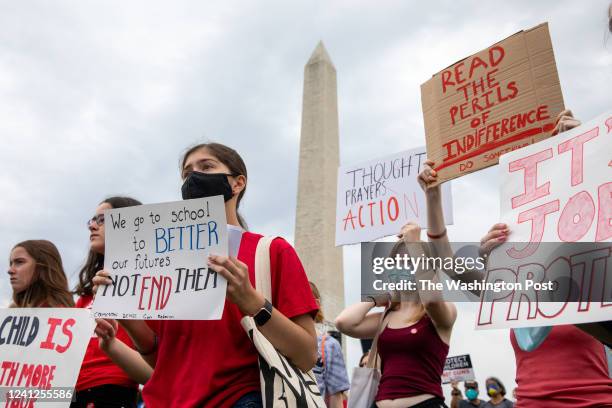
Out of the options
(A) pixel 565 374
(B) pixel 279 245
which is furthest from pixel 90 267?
(A) pixel 565 374

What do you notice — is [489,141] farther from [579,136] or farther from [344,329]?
[344,329]

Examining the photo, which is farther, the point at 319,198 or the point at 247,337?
the point at 319,198

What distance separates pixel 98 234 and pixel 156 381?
1.37 metres

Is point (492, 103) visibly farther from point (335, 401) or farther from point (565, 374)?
point (335, 401)

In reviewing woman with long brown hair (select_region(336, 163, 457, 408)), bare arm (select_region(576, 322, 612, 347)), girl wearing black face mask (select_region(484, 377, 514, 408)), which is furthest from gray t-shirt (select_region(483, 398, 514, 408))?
bare arm (select_region(576, 322, 612, 347))

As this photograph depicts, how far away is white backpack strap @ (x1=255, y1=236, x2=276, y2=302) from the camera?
82.3 inches

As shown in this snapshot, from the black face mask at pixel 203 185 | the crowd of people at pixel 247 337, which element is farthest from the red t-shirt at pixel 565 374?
the black face mask at pixel 203 185

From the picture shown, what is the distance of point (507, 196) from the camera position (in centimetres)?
234

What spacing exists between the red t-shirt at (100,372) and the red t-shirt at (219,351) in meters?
0.97

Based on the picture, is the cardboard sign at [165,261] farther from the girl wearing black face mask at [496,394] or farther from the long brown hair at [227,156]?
the girl wearing black face mask at [496,394]

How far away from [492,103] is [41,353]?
250 cm

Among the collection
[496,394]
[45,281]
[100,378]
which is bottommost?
Answer: [496,394]

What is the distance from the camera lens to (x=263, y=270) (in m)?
2.12

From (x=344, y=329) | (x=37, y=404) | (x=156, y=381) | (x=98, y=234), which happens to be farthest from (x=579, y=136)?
(x=37, y=404)
